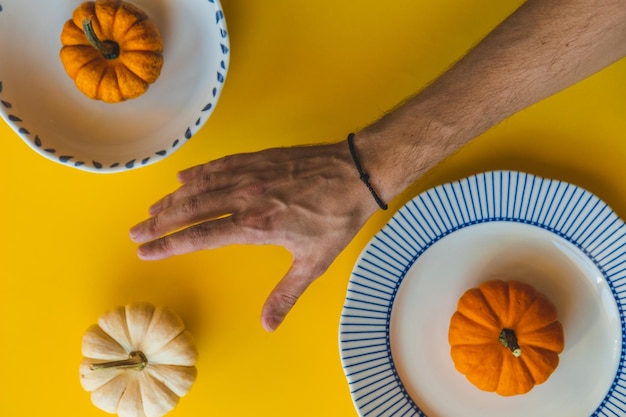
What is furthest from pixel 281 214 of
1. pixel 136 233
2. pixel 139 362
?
pixel 139 362

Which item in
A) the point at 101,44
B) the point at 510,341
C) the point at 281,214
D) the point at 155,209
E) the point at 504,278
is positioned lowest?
the point at 510,341

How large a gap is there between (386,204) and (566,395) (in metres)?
0.49

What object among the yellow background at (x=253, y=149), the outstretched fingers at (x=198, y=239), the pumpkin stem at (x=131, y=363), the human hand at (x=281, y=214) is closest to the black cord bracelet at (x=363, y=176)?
the human hand at (x=281, y=214)

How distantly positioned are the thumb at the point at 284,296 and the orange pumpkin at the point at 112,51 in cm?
43

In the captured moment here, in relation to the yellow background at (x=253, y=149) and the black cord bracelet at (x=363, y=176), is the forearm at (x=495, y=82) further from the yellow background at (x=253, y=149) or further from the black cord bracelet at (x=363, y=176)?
the yellow background at (x=253, y=149)

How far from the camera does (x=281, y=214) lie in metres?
1.04

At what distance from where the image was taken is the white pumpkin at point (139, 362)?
3.67 feet

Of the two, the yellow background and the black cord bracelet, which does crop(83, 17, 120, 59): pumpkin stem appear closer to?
the yellow background

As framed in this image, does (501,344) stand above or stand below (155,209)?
below

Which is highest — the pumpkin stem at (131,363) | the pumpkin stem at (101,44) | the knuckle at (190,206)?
the pumpkin stem at (101,44)

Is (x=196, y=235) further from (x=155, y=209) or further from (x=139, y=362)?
(x=139, y=362)

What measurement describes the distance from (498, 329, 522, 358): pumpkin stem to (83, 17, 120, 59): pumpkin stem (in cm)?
83

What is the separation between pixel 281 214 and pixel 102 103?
411mm

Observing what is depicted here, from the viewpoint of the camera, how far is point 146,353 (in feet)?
3.68
